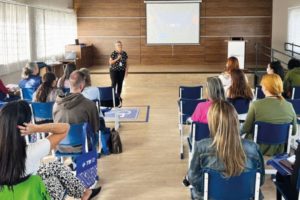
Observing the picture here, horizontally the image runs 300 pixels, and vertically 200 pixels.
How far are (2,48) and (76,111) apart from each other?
193 inches

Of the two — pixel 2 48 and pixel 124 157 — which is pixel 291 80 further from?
pixel 2 48

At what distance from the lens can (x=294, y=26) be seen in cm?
1274

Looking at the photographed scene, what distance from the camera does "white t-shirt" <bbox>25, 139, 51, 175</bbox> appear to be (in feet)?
6.34

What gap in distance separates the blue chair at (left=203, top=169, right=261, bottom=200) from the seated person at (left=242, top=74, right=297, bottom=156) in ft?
5.02

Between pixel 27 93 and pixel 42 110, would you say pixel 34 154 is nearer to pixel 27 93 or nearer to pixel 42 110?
pixel 42 110

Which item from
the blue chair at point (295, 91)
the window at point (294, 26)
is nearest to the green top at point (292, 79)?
the blue chair at point (295, 91)

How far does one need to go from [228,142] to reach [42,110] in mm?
3178

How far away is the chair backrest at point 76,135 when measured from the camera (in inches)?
168

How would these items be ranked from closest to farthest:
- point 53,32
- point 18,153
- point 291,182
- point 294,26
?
point 18,153 < point 291,182 < point 53,32 < point 294,26

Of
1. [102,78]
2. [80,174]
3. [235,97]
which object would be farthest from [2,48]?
[80,174]

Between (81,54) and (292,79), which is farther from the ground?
(81,54)

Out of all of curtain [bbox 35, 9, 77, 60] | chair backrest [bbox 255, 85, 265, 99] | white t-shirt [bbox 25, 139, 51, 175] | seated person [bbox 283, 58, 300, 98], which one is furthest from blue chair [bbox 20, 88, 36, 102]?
white t-shirt [bbox 25, 139, 51, 175]

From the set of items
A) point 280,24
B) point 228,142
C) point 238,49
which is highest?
point 280,24

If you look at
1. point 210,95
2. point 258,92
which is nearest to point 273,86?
point 210,95
